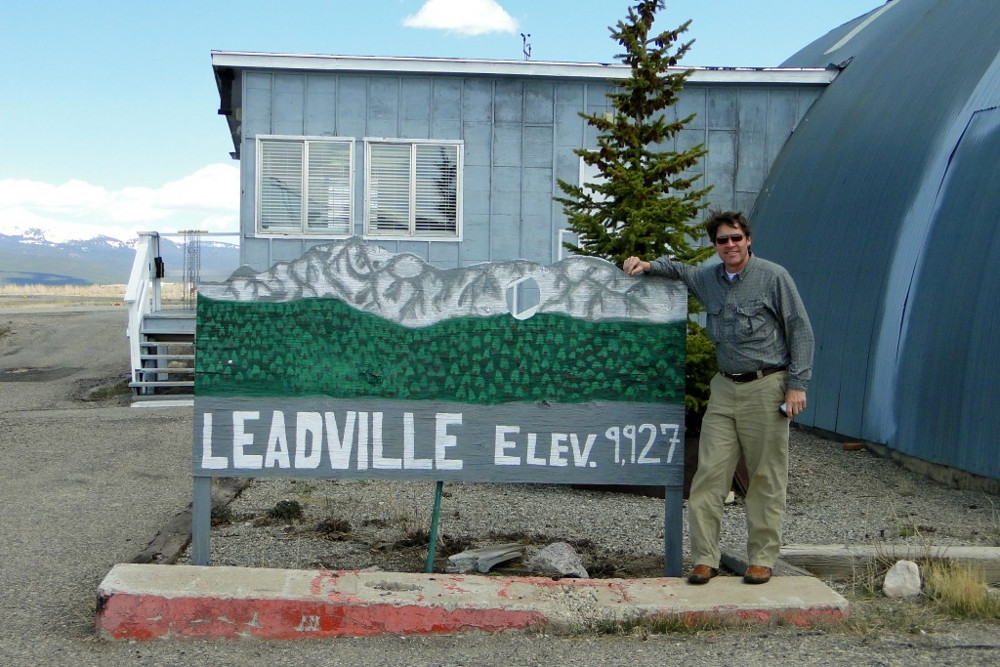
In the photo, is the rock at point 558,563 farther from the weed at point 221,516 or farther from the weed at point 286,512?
the weed at point 221,516

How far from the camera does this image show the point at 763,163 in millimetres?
14539

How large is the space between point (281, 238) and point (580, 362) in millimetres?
8785

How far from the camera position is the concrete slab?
4.48 meters

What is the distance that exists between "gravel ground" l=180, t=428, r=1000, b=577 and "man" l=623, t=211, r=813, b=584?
83 centimetres

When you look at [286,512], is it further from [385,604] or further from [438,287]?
[385,604]

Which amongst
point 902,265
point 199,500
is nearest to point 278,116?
point 902,265

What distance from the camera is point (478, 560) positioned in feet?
18.0

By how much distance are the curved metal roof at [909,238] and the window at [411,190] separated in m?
4.29

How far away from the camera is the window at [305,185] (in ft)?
44.2

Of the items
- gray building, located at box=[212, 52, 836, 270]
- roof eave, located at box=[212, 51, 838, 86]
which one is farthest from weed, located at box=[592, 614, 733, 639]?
roof eave, located at box=[212, 51, 838, 86]

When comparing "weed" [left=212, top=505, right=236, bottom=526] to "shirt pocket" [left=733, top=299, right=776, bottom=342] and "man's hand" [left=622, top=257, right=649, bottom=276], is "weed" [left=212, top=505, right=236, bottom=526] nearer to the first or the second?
"man's hand" [left=622, top=257, right=649, bottom=276]

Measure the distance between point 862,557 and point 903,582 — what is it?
41cm

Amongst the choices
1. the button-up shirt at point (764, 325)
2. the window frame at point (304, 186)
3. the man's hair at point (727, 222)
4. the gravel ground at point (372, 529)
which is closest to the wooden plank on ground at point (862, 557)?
the gravel ground at point (372, 529)

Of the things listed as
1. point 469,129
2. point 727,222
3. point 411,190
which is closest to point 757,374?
point 727,222
